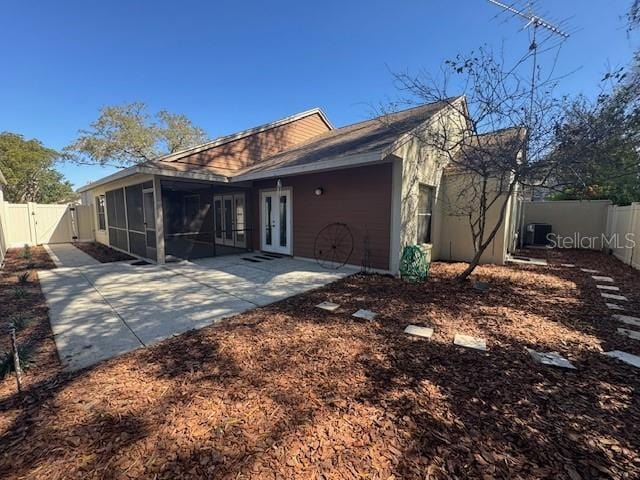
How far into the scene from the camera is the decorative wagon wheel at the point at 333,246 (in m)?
7.54

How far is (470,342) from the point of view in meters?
3.36

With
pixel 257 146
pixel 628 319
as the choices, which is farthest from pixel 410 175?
pixel 257 146

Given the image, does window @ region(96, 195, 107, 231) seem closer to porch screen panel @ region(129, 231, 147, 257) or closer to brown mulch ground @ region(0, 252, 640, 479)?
porch screen panel @ region(129, 231, 147, 257)

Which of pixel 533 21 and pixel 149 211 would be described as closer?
pixel 533 21

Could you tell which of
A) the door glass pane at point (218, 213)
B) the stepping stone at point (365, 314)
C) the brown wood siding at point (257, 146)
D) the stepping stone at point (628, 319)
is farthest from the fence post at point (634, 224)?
the door glass pane at point (218, 213)

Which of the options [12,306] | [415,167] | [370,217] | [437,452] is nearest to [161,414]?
[437,452]

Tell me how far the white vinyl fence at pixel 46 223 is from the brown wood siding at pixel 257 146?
9645mm

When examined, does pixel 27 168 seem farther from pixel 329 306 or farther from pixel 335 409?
pixel 335 409

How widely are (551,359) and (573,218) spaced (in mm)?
12442

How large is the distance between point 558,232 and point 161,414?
→ 51.3ft

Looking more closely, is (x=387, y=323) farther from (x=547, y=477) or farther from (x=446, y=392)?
(x=547, y=477)

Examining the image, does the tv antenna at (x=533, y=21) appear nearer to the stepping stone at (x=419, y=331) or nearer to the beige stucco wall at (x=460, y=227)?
the beige stucco wall at (x=460, y=227)

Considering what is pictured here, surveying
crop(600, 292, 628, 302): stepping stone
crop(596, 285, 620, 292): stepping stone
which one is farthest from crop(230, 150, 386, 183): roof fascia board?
crop(596, 285, 620, 292): stepping stone

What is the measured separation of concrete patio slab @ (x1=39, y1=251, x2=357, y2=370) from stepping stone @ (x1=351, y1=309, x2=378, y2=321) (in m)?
1.46
